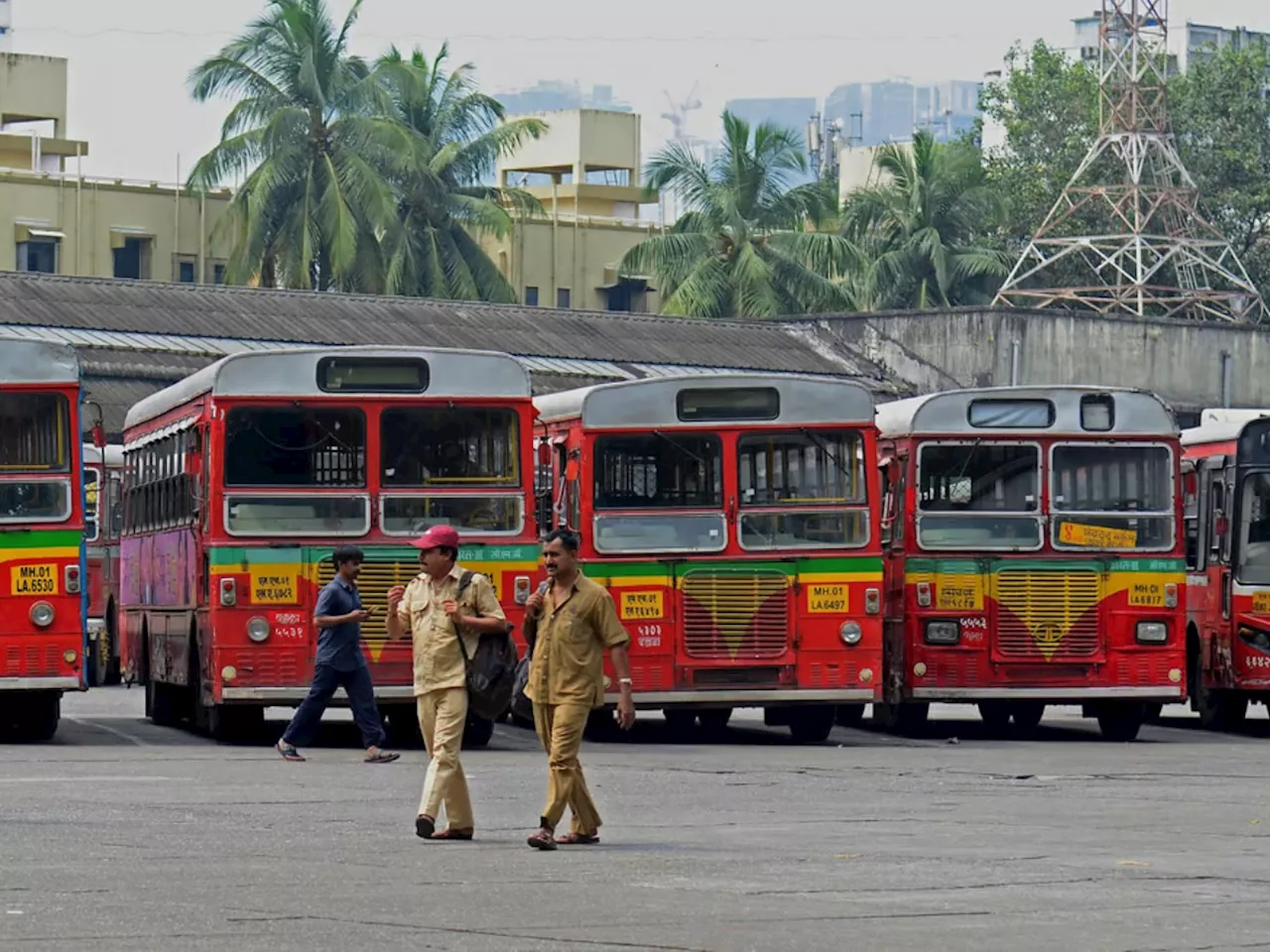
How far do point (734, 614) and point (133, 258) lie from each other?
5246 centimetres

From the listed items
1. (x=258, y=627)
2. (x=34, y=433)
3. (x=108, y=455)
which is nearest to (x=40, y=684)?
(x=258, y=627)

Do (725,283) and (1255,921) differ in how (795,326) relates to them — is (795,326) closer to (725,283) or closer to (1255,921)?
(725,283)

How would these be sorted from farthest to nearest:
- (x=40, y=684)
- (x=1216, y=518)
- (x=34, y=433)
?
(x=1216, y=518)
(x=34, y=433)
(x=40, y=684)

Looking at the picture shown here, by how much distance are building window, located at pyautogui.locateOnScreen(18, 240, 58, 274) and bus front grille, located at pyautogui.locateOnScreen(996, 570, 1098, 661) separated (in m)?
49.6

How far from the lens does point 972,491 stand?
79.0ft

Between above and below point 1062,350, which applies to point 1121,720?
below

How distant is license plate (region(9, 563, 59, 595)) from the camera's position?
21.4 metres

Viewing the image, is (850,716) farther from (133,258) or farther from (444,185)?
(133,258)

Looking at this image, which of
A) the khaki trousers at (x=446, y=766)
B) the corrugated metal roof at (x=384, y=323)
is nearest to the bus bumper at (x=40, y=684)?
the khaki trousers at (x=446, y=766)

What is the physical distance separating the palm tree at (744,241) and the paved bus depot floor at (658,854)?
46.4 metres

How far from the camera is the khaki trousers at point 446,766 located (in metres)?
14.4

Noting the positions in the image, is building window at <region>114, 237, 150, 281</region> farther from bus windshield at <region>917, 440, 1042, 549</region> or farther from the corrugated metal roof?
bus windshield at <region>917, 440, 1042, 549</region>

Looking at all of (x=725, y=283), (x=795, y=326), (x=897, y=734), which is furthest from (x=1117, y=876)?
(x=725, y=283)

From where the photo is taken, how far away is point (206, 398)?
2225 centimetres
